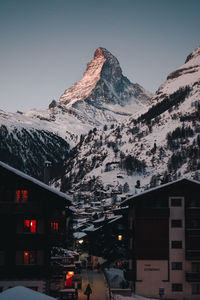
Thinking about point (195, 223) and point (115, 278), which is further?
point (115, 278)

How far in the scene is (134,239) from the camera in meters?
72.9

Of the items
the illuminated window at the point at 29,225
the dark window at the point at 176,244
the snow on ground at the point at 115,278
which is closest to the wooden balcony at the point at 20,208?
the illuminated window at the point at 29,225

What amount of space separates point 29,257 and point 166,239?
68.0ft

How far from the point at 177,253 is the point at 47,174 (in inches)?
964

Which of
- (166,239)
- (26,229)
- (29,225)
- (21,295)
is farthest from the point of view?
(166,239)

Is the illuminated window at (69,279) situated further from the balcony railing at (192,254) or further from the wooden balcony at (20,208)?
the balcony railing at (192,254)

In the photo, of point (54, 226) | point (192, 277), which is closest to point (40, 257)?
point (54, 226)

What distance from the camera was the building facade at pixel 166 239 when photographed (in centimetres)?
7138

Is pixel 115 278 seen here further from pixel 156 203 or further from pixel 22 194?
pixel 22 194

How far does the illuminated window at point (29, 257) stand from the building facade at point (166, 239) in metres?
17.1

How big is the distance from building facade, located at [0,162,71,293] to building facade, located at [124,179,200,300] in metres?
14.2

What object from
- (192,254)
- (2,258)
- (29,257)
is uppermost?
(192,254)

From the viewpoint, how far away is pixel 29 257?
60344 millimetres

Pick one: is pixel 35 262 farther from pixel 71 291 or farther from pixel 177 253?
pixel 177 253
